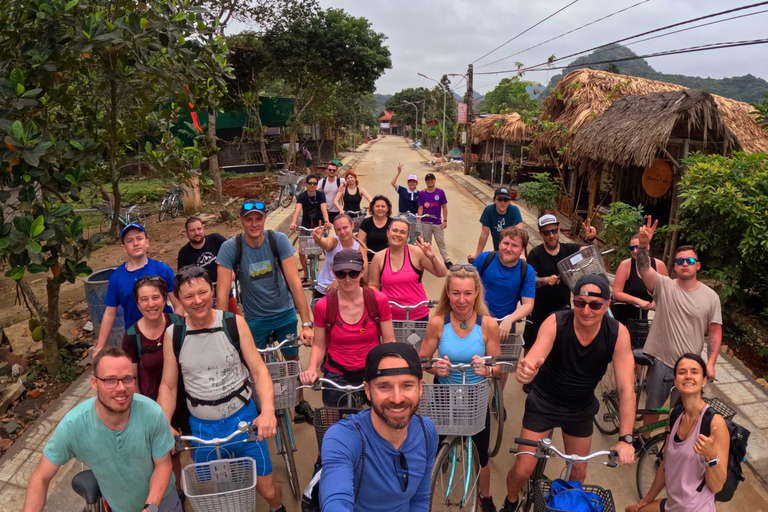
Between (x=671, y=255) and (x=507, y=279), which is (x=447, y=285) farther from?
(x=671, y=255)

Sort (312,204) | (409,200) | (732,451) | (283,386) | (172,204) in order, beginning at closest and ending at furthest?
(732,451) → (283,386) → (312,204) → (409,200) → (172,204)

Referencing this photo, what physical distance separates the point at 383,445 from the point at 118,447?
1.50 metres

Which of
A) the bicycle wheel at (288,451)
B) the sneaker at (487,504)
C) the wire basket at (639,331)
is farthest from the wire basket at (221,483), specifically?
the wire basket at (639,331)

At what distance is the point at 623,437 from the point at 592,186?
33.5 ft

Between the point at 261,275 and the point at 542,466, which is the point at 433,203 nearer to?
the point at 261,275

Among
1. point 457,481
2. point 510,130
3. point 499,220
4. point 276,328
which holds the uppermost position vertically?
point 510,130

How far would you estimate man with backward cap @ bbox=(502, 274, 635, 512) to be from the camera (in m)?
3.04

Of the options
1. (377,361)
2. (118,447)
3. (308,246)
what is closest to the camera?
(377,361)

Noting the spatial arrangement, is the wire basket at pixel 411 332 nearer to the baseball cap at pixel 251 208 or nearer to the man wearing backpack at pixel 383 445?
the baseball cap at pixel 251 208

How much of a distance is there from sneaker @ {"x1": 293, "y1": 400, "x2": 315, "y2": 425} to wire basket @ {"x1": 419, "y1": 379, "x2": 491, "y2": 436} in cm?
205

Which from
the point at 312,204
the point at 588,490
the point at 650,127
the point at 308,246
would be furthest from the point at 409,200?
the point at 588,490

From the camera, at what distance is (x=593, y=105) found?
13.2 m

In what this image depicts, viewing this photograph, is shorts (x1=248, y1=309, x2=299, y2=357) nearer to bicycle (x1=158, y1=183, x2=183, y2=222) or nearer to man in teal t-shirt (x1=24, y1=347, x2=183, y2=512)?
man in teal t-shirt (x1=24, y1=347, x2=183, y2=512)

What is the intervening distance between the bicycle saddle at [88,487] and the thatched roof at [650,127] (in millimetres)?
9297
